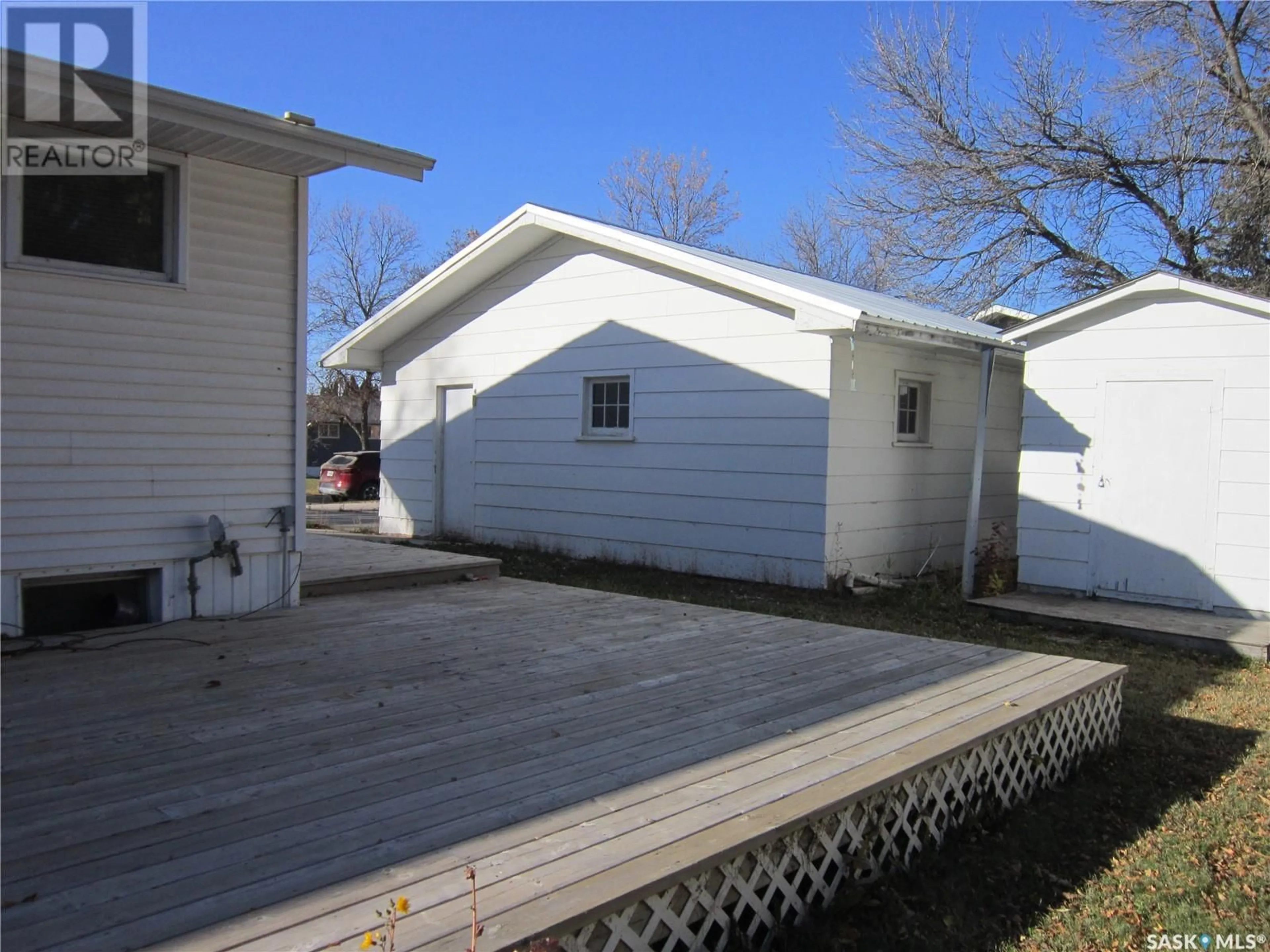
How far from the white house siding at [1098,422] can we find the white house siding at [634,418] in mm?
2058

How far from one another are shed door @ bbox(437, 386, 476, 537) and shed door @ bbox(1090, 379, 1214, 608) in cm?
734

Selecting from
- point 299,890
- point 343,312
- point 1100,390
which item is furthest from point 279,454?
point 343,312

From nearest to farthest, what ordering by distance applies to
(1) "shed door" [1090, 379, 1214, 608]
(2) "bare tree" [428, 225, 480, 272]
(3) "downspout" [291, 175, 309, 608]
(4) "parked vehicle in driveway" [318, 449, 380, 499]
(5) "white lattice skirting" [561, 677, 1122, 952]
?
(5) "white lattice skirting" [561, 677, 1122, 952] < (3) "downspout" [291, 175, 309, 608] < (1) "shed door" [1090, 379, 1214, 608] < (4) "parked vehicle in driveway" [318, 449, 380, 499] < (2) "bare tree" [428, 225, 480, 272]

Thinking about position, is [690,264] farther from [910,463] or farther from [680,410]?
[910,463]

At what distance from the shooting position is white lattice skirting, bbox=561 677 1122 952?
233 centimetres

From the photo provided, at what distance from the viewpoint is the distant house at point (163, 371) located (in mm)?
4754

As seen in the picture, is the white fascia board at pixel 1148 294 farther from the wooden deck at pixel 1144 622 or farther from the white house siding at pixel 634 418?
the wooden deck at pixel 1144 622

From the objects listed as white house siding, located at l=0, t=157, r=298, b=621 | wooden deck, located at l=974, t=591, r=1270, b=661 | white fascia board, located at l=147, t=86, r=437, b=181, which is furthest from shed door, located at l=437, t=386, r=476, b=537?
Answer: wooden deck, located at l=974, t=591, r=1270, b=661

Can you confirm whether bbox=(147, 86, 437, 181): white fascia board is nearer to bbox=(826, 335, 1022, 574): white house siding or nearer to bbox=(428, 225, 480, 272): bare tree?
bbox=(826, 335, 1022, 574): white house siding

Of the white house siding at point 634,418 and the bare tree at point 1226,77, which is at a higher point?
the bare tree at point 1226,77

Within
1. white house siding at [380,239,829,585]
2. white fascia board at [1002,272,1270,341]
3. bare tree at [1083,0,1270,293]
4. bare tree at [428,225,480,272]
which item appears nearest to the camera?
white fascia board at [1002,272,1270,341]

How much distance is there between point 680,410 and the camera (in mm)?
9844

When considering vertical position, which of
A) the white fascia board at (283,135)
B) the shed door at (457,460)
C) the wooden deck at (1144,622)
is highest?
the white fascia board at (283,135)

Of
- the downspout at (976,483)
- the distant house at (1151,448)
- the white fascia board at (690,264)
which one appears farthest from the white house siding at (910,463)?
the distant house at (1151,448)
